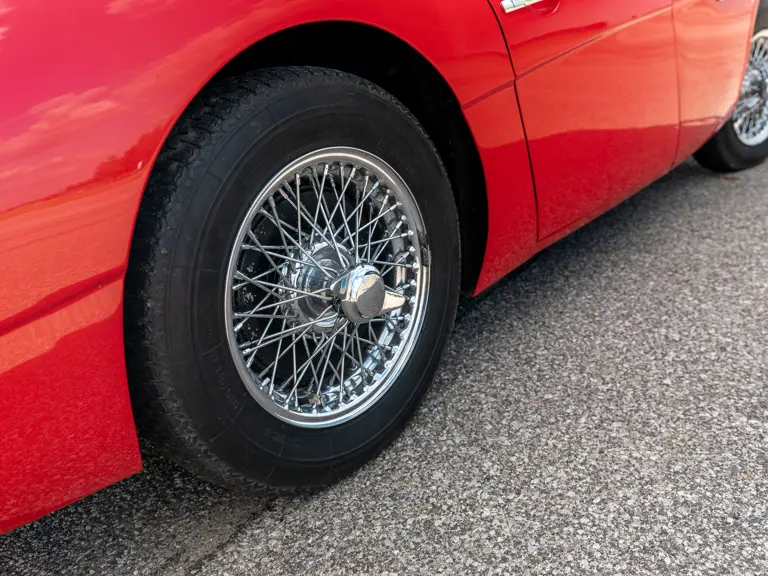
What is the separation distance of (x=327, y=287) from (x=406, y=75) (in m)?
0.57

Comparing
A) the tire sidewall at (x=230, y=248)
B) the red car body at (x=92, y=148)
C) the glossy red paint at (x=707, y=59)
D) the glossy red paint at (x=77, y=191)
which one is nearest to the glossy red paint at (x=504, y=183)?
the red car body at (x=92, y=148)

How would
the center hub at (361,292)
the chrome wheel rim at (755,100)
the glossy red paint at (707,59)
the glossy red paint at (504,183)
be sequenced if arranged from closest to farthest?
the center hub at (361,292) < the glossy red paint at (504,183) < the glossy red paint at (707,59) < the chrome wheel rim at (755,100)

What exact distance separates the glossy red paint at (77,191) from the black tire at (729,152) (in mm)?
2596

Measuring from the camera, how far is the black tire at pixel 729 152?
357cm

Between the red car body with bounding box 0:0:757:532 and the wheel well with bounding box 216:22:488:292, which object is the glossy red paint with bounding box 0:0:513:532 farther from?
the wheel well with bounding box 216:22:488:292

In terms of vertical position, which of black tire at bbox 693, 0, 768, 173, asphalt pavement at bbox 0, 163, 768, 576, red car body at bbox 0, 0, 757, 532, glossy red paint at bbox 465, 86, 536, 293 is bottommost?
black tire at bbox 693, 0, 768, 173

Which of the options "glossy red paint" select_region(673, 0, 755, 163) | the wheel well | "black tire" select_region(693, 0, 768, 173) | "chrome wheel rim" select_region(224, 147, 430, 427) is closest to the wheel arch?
the wheel well

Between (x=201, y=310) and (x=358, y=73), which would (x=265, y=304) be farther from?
(x=358, y=73)

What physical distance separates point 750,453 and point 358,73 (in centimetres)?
132

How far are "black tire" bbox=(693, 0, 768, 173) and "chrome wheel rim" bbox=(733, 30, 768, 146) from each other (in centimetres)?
3

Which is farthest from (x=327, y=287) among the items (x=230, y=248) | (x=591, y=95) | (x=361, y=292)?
(x=591, y=95)

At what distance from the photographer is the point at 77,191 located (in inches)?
53.8

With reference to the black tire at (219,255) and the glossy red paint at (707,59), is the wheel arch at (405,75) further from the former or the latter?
the glossy red paint at (707,59)

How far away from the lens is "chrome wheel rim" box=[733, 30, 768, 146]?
3.53 metres
